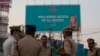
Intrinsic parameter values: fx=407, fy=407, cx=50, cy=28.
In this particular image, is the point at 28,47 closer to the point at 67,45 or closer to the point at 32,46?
the point at 32,46

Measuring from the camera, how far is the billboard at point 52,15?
26.4 m

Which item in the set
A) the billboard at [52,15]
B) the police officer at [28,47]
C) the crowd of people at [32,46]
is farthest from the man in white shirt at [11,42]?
the billboard at [52,15]

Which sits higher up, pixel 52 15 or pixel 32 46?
pixel 52 15

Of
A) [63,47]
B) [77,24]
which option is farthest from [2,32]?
[63,47]

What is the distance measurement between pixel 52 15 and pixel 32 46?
20526mm

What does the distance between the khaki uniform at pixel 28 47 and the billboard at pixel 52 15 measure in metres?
19.9

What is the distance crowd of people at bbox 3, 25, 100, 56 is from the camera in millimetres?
6109

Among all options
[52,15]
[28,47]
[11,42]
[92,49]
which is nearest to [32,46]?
[28,47]

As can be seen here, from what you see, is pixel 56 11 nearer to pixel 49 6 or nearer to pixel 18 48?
pixel 49 6

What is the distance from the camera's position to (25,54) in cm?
611

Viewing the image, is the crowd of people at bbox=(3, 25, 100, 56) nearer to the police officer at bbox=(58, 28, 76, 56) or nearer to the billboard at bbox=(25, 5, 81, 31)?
the police officer at bbox=(58, 28, 76, 56)

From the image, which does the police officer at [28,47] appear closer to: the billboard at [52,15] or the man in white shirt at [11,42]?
the man in white shirt at [11,42]

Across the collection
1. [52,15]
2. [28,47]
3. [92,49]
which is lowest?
[92,49]

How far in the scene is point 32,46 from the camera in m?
6.10
